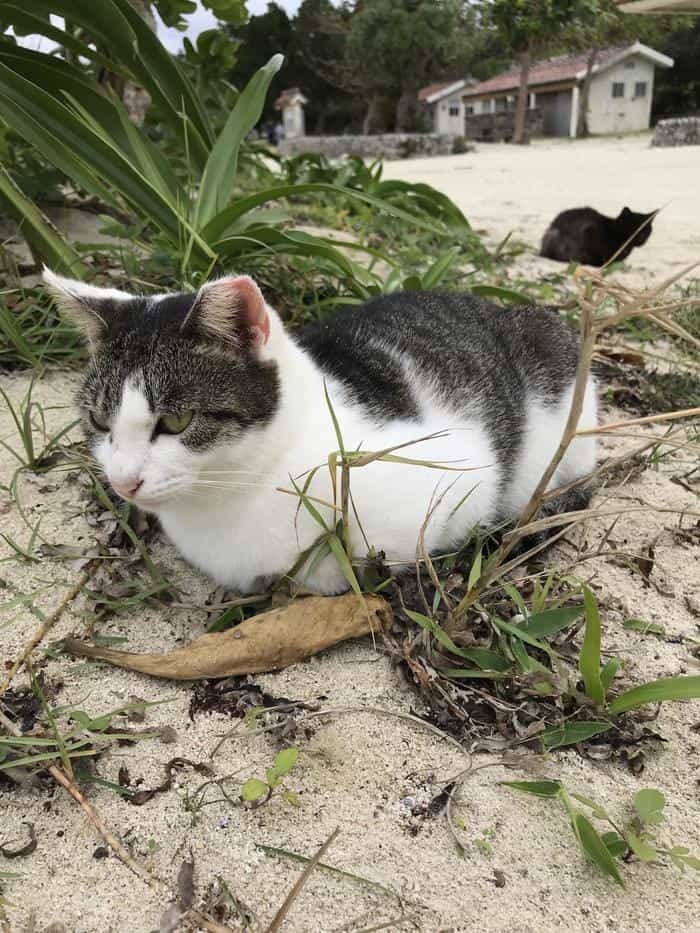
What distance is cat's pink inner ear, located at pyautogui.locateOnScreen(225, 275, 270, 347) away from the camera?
134 cm

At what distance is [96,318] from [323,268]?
1.50 metres

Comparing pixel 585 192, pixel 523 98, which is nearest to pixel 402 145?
pixel 523 98

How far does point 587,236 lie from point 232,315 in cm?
Answer: 408

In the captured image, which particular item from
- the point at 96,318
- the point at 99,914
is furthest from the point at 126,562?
the point at 99,914

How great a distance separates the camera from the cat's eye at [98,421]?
1.48 m

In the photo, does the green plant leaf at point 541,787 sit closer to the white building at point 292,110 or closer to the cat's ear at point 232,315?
the cat's ear at point 232,315

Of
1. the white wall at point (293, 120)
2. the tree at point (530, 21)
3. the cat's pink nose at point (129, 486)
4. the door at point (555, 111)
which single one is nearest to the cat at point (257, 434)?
the cat's pink nose at point (129, 486)

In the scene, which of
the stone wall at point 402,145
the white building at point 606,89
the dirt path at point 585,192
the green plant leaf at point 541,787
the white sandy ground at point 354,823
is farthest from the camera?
the white building at point 606,89

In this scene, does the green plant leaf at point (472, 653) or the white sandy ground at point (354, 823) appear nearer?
the white sandy ground at point (354, 823)

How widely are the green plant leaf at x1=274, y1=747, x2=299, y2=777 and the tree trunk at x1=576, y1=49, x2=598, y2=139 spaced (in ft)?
91.0

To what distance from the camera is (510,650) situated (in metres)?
1.38

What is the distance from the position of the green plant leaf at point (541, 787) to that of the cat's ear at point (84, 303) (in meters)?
1.24

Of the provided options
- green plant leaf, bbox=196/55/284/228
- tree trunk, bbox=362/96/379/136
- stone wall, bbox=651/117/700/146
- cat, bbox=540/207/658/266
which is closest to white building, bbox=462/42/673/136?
tree trunk, bbox=362/96/379/136

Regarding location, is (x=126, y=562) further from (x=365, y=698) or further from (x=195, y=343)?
(x=365, y=698)
